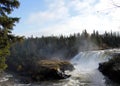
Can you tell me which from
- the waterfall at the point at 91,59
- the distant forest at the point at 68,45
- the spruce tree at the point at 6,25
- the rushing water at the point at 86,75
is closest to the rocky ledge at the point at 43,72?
the rushing water at the point at 86,75

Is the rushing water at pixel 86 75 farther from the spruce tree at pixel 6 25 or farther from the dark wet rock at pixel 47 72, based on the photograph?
the spruce tree at pixel 6 25

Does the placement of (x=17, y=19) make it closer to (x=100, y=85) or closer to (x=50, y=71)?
(x=100, y=85)

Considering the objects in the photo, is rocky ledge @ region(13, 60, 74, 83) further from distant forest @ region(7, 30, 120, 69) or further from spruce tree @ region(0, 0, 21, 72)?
distant forest @ region(7, 30, 120, 69)

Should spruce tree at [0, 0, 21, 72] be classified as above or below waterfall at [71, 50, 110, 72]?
above

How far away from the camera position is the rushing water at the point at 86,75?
115 ft

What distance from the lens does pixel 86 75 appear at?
1633 inches

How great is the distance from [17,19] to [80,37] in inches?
3308

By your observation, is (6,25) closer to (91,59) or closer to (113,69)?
(113,69)

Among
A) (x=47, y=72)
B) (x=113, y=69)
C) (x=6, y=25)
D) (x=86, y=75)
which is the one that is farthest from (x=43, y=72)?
(x=6, y=25)

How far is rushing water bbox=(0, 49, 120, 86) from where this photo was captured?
1375 inches

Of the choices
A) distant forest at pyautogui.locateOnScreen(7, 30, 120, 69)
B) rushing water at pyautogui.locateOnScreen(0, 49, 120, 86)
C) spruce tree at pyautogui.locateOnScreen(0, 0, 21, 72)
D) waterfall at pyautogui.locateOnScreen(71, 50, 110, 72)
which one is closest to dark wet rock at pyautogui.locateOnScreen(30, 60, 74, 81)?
rushing water at pyautogui.locateOnScreen(0, 49, 120, 86)

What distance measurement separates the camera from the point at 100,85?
32.0 m

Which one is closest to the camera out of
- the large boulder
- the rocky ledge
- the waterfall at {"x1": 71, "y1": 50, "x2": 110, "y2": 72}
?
the large boulder

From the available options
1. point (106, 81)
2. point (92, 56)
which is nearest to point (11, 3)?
point (106, 81)
